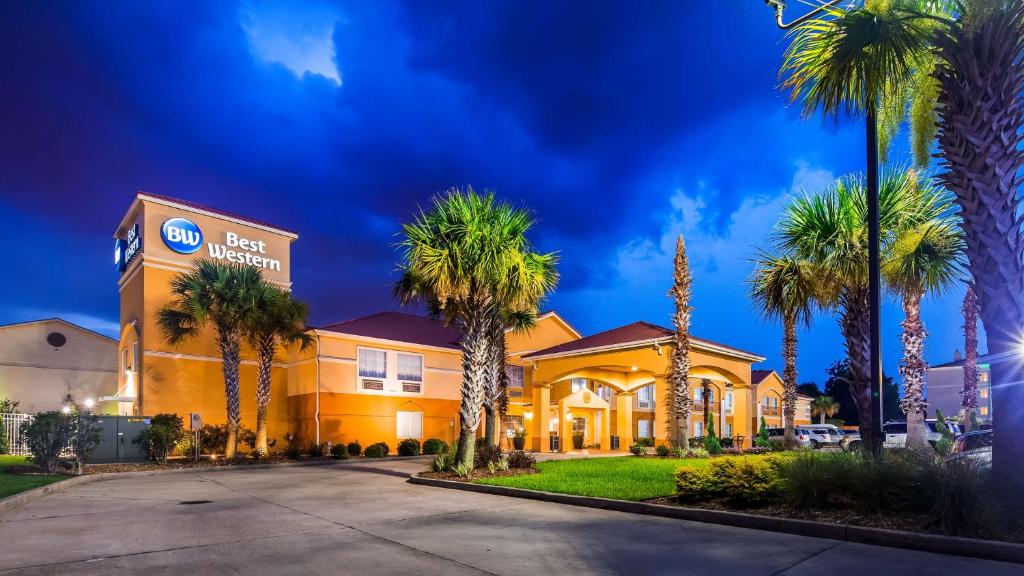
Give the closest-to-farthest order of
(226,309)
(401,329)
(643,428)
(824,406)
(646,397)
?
(226,309), (401,329), (646,397), (643,428), (824,406)

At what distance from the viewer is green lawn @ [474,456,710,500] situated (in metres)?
13.5

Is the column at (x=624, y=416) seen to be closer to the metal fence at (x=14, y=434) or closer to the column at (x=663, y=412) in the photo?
the column at (x=663, y=412)

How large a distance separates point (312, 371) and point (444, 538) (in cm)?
2565

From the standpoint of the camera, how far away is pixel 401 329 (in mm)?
38781

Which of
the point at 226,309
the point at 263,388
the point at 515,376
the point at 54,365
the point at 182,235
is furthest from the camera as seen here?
the point at 515,376

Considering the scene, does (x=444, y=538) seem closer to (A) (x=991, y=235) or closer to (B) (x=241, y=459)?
(A) (x=991, y=235)

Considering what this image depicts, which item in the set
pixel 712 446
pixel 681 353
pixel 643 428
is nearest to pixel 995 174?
pixel 681 353

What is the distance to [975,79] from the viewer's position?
888 centimetres

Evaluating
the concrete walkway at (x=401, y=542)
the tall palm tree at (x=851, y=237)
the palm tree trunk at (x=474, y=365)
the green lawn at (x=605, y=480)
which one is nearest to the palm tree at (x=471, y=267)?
the palm tree trunk at (x=474, y=365)

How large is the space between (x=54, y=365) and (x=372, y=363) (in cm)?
1830

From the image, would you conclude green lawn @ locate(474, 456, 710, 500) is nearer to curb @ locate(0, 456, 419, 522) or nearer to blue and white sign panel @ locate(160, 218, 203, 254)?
curb @ locate(0, 456, 419, 522)

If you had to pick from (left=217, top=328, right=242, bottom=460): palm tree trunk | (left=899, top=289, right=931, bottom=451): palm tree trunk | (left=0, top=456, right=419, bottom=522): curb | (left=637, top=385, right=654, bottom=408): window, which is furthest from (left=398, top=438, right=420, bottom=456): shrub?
(left=899, top=289, right=931, bottom=451): palm tree trunk

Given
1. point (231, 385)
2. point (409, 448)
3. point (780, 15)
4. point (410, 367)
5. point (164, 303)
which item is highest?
point (780, 15)

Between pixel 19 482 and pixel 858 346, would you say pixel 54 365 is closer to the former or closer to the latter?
pixel 19 482
